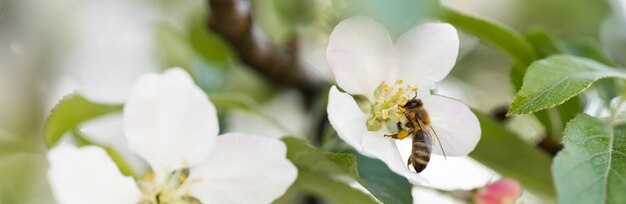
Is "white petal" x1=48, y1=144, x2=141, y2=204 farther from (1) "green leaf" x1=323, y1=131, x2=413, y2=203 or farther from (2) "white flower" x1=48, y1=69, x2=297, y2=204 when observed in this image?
(1) "green leaf" x1=323, y1=131, x2=413, y2=203

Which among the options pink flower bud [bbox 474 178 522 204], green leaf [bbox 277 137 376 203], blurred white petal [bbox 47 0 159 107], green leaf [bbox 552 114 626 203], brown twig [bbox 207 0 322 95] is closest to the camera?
green leaf [bbox 552 114 626 203]

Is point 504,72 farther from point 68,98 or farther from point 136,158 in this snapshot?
point 68,98

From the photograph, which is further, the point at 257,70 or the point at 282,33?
the point at 282,33

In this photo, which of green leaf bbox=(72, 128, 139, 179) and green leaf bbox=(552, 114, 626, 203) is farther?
green leaf bbox=(72, 128, 139, 179)

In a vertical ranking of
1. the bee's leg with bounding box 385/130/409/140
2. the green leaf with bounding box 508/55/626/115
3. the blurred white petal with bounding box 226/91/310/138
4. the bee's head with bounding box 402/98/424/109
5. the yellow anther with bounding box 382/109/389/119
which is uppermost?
the green leaf with bounding box 508/55/626/115

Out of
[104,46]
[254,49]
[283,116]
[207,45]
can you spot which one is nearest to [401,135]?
[254,49]

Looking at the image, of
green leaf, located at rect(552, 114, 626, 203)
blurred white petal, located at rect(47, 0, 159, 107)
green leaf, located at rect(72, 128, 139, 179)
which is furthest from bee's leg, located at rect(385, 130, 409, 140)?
blurred white petal, located at rect(47, 0, 159, 107)

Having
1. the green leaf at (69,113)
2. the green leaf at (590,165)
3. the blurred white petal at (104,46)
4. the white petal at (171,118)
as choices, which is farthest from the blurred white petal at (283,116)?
the green leaf at (590,165)

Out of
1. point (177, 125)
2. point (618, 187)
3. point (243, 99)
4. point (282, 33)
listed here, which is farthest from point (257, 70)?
point (618, 187)
